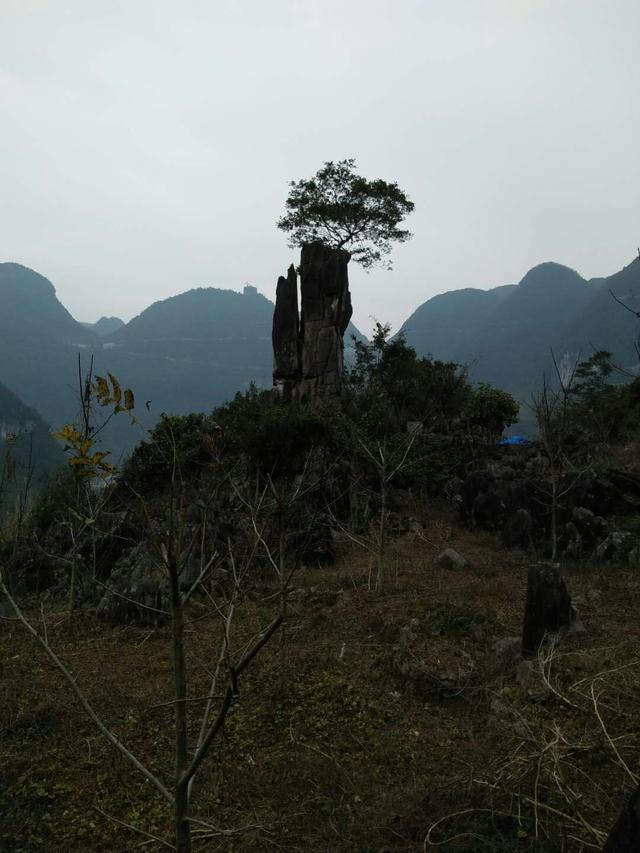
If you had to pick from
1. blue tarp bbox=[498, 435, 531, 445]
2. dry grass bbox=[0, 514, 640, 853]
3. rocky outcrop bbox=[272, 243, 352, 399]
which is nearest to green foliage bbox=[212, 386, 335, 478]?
rocky outcrop bbox=[272, 243, 352, 399]

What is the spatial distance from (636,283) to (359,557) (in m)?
133

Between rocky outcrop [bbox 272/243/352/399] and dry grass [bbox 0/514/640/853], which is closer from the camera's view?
dry grass [bbox 0/514/640/853]

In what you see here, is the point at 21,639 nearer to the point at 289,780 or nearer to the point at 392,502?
the point at 289,780

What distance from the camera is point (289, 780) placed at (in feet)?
17.4

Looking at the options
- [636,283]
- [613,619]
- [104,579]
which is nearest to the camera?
[613,619]

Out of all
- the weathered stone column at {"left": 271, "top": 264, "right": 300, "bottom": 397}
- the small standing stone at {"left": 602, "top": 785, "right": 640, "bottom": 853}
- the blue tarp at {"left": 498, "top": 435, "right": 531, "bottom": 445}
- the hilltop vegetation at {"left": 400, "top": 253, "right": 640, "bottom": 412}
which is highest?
the hilltop vegetation at {"left": 400, "top": 253, "right": 640, "bottom": 412}

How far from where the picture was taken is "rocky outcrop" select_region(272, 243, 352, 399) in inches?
906

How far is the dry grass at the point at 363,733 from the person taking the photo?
14.6 feet

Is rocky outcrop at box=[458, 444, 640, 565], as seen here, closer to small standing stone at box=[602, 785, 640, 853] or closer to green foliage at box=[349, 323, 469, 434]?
green foliage at box=[349, 323, 469, 434]

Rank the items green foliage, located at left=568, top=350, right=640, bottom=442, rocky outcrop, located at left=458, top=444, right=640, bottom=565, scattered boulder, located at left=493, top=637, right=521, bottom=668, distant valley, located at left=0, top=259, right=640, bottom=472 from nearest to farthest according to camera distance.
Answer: scattered boulder, located at left=493, top=637, right=521, bottom=668 → rocky outcrop, located at left=458, top=444, right=640, bottom=565 → green foliage, located at left=568, top=350, right=640, bottom=442 → distant valley, located at left=0, top=259, right=640, bottom=472

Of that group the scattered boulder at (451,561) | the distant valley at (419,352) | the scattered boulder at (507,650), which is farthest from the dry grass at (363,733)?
the distant valley at (419,352)

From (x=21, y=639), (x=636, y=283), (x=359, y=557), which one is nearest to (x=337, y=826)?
(x=21, y=639)

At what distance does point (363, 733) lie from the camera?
6164mm

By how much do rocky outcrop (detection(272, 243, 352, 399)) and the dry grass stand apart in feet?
45.9
